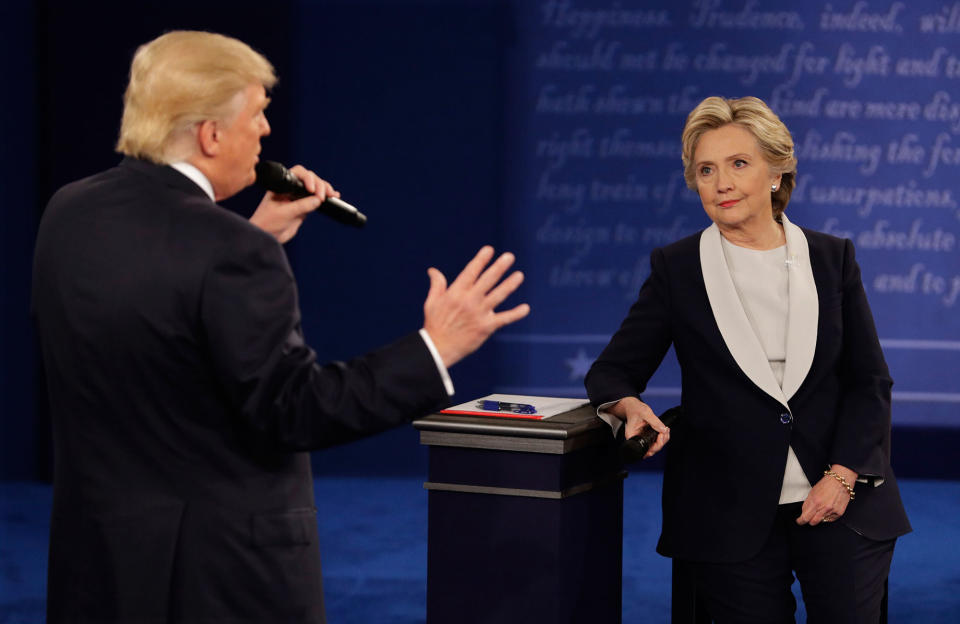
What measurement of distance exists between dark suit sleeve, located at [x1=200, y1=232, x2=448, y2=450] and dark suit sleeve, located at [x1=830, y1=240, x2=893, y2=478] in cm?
109

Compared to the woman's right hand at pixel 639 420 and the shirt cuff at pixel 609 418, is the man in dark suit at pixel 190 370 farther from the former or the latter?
the shirt cuff at pixel 609 418

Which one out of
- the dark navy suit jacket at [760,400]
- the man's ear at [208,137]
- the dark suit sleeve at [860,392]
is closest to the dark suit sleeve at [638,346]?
the dark navy suit jacket at [760,400]

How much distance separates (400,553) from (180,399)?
120 inches

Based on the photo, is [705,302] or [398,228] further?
[398,228]

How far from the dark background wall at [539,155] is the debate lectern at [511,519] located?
11.3ft

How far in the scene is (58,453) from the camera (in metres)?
1.74

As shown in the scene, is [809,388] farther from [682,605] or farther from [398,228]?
[398,228]

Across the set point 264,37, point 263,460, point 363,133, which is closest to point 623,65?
point 363,133

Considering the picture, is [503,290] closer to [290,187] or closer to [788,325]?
[290,187]

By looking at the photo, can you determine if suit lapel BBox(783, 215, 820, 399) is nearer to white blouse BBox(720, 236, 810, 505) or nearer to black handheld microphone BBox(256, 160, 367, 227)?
white blouse BBox(720, 236, 810, 505)

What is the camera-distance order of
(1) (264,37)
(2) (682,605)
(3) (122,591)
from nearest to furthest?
(3) (122,591) < (2) (682,605) < (1) (264,37)

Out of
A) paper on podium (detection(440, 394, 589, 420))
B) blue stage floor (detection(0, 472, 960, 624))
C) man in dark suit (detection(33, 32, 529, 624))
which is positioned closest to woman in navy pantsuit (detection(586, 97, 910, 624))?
paper on podium (detection(440, 394, 589, 420))

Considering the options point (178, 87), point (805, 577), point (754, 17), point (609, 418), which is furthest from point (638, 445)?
point (754, 17)

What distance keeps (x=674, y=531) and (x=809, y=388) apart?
0.42 meters
